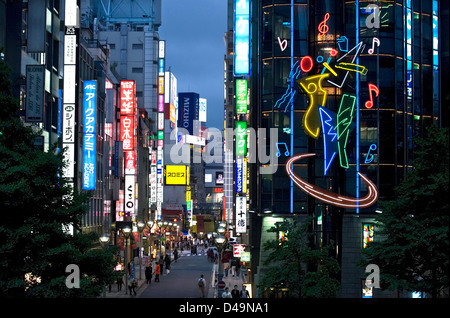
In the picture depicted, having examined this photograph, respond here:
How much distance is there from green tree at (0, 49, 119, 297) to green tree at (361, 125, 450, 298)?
988cm

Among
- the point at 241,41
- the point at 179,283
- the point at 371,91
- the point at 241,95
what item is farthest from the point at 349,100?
the point at 241,95

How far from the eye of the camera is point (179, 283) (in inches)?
2299

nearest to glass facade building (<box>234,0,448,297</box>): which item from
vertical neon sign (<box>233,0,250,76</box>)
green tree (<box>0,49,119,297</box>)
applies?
vertical neon sign (<box>233,0,250,76</box>)

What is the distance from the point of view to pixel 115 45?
12625 centimetres

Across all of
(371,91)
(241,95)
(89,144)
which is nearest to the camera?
(371,91)

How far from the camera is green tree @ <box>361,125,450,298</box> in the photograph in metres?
Result: 23.2

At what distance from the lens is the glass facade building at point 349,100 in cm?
4653

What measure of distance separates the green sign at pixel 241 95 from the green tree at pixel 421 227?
42068mm

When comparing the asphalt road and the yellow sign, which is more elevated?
the yellow sign

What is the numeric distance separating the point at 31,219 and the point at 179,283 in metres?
37.2

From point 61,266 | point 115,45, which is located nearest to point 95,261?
point 61,266

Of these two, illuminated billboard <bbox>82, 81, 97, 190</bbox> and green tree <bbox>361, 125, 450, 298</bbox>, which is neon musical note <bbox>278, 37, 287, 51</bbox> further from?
green tree <bbox>361, 125, 450, 298</bbox>

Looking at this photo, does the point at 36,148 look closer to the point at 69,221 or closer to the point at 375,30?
the point at 69,221

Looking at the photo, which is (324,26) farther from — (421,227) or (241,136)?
(421,227)
